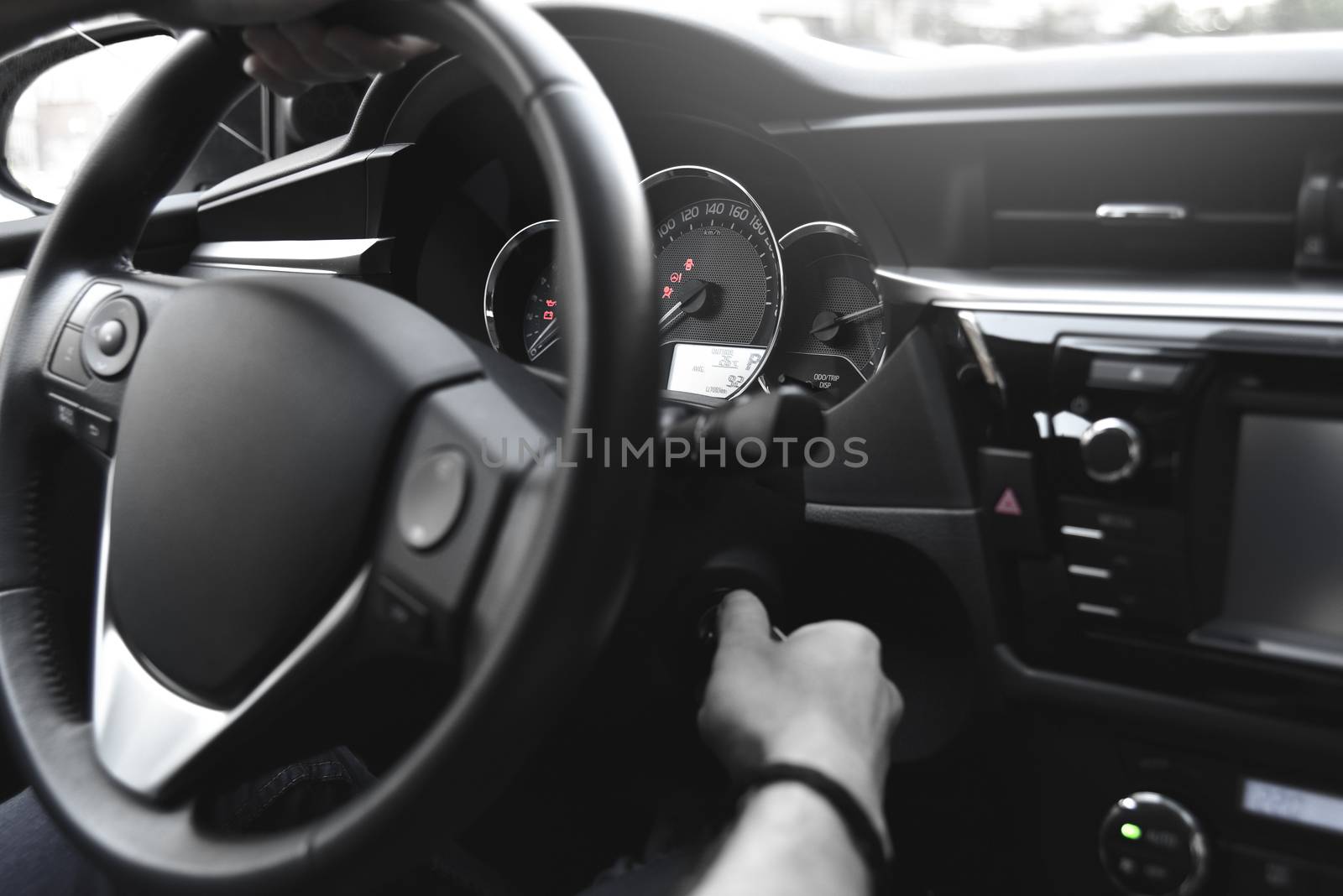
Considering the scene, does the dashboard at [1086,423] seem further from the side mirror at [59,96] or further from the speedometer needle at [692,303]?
the side mirror at [59,96]

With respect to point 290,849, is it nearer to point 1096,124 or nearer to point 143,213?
point 143,213

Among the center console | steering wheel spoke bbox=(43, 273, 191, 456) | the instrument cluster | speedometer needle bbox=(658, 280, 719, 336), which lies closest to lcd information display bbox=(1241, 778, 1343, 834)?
the center console

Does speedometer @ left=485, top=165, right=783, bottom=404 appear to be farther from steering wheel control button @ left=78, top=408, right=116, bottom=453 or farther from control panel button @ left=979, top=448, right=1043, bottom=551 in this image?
steering wheel control button @ left=78, top=408, right=116, bottom=453

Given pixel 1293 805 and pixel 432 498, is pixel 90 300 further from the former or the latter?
pixel 1293 805

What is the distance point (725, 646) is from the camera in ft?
2.92

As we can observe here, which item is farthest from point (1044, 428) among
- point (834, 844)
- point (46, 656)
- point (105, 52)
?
point (105, 52)

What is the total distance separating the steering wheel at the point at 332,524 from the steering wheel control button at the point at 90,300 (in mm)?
14

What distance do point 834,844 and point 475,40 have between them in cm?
59

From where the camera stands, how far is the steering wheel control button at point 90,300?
107 cm

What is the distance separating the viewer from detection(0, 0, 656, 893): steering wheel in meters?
0.68

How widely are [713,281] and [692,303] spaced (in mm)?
43

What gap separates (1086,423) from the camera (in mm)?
1016

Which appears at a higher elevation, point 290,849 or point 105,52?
point 105,52

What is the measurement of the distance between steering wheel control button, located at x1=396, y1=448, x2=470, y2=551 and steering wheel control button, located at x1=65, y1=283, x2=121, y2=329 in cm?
48
